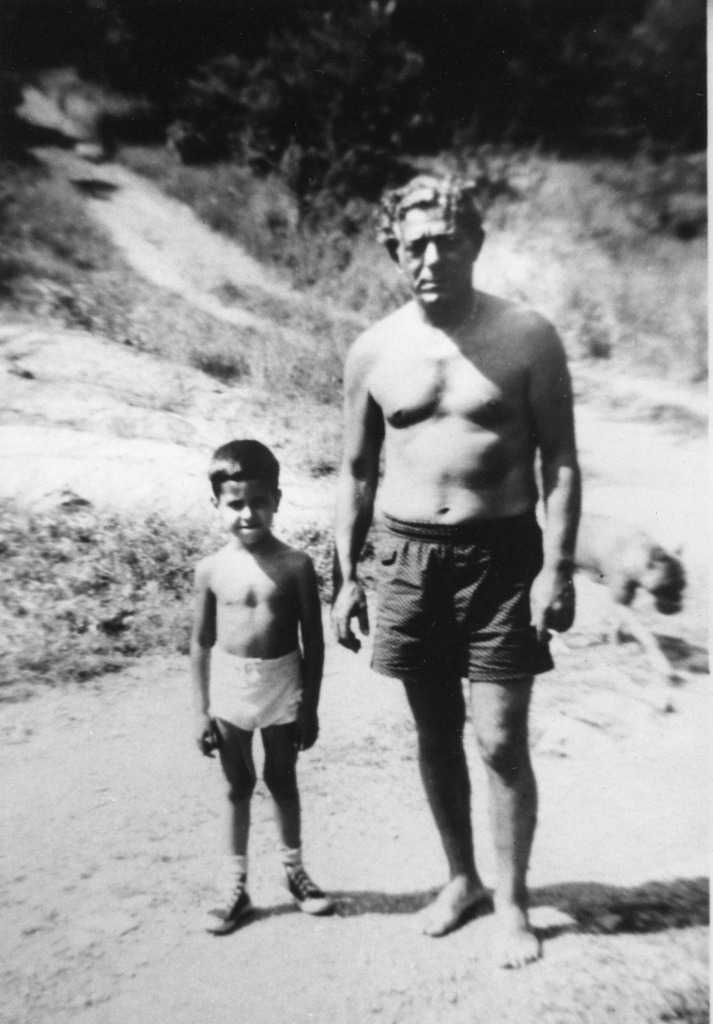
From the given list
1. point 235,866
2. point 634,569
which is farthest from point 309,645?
point 634,569

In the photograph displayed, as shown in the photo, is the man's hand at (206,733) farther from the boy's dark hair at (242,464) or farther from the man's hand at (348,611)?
the boy's dark hair at (242,464)

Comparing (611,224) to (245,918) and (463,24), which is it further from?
(245,918)

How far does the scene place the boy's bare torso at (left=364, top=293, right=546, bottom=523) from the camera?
66.6 inches

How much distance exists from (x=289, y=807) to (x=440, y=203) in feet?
4.38

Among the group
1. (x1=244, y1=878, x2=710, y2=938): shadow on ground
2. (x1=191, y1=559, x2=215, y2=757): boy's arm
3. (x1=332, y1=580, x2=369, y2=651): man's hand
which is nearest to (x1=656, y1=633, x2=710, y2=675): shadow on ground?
(x1=244, y1=878, x2=710, y2=938): shadow on ground

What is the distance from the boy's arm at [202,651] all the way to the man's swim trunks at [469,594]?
0.40 meters

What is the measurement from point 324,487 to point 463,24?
135cm

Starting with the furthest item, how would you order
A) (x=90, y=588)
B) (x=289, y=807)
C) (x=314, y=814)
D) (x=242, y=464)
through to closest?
(x=90, y=588) < (x=314, y=814) < (x=289, y=807) < (x=242, y=464)

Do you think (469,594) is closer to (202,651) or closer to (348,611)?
(348,611)

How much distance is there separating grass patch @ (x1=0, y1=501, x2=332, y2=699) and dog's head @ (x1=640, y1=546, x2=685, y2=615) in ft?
3.26

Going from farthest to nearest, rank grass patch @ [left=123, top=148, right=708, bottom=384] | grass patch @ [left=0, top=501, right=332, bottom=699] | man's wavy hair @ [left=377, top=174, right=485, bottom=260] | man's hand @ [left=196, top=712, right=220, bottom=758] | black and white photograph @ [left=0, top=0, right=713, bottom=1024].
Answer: grass patch @ [left=123, top=148, right=708, bottom=384] → grass patch @ [left=0, top=501, right=332, bottom=699] → man's hand @ [left=196, top=712, right=220, bottom=758] → black and white photograph @ [left=0, top=0, right=713, bottom=1024] → man's wavy hair @ [left=377, top=174, right=485, bottom=260]

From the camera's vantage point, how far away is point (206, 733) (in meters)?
1.89

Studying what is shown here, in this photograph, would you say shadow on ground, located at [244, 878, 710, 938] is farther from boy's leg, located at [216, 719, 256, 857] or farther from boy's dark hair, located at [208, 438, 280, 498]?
boy's dark hair, located at [208, 438, 280, 498]

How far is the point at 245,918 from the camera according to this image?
6.41 ft
